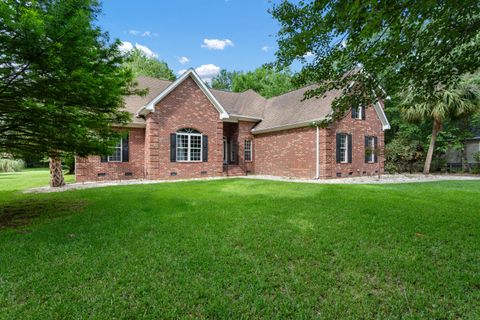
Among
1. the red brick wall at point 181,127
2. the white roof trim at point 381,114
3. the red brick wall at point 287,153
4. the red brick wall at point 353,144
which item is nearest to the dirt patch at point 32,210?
the red brick wall at point 181,127

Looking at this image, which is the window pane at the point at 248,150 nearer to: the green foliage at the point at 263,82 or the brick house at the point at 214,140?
the brick house at the point at 214,140

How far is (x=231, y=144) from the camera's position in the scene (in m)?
18.7

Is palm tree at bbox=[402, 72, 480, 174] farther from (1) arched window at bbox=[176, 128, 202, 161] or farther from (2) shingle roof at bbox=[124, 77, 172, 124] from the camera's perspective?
(2) shingle roof at bbox=[124, 77, 172, 124]

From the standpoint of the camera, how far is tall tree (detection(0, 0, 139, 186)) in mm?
3605

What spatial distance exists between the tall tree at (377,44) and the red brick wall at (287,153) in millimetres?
9615

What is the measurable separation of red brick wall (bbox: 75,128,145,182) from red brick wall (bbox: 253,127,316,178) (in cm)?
788

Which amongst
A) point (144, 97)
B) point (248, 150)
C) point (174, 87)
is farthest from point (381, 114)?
point (144, 97)

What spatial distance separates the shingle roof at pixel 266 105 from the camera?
14836mm

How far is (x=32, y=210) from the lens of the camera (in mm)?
6582

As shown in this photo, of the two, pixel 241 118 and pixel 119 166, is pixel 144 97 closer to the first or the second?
pixel 119 166

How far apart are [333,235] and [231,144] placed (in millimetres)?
14666

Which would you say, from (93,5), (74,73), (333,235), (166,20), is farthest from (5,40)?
(166,20)

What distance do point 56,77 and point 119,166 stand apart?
1072 centimetres

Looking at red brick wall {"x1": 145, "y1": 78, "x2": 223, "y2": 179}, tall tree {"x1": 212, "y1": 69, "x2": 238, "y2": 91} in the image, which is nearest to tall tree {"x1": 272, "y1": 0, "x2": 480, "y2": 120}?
red brick wall {"x1": 145, "y1": 78, "x2": 223, "y2": 179}
